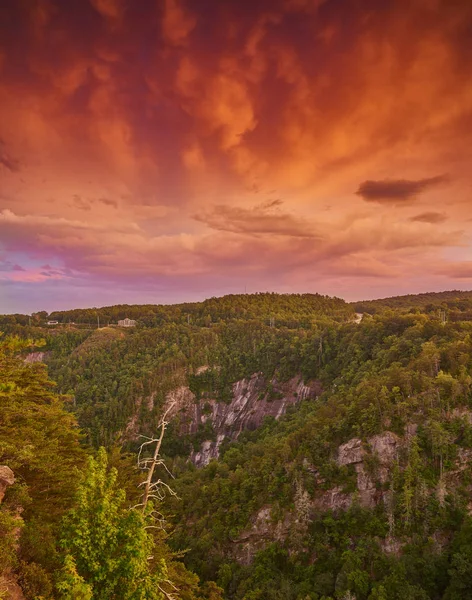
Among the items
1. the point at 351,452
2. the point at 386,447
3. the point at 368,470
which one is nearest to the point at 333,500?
the point at 368,470

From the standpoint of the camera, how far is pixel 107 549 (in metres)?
14.1

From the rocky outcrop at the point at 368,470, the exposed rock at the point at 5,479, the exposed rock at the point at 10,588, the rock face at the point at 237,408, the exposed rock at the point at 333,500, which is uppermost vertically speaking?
the exposed rock at the point at 5,479

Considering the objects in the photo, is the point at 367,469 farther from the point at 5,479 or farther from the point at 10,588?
the point at 10,588

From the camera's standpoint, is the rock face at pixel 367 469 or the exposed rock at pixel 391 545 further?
the rock face at pixel 367 469

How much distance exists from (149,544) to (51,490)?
33.7 feet

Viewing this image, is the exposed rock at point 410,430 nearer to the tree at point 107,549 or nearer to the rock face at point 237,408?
the tree at point 107,549

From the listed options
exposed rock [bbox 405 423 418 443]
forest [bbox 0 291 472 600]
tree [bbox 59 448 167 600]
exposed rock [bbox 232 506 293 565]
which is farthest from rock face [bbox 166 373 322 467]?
tree [bbox 59 448 167 600]

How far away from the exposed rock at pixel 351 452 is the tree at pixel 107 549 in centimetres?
4788

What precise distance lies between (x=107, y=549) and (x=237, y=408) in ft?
396

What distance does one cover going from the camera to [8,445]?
60.4 ft

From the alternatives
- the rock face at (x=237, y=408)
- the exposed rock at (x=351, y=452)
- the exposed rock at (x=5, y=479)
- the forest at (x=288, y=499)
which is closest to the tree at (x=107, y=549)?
the forest at (x=288, y=499)

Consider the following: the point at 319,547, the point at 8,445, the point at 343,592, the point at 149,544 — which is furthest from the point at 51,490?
the point at 319,547

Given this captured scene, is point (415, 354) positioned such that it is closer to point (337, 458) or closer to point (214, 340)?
point (337, 458)

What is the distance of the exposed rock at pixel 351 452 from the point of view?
5512 centimetres
